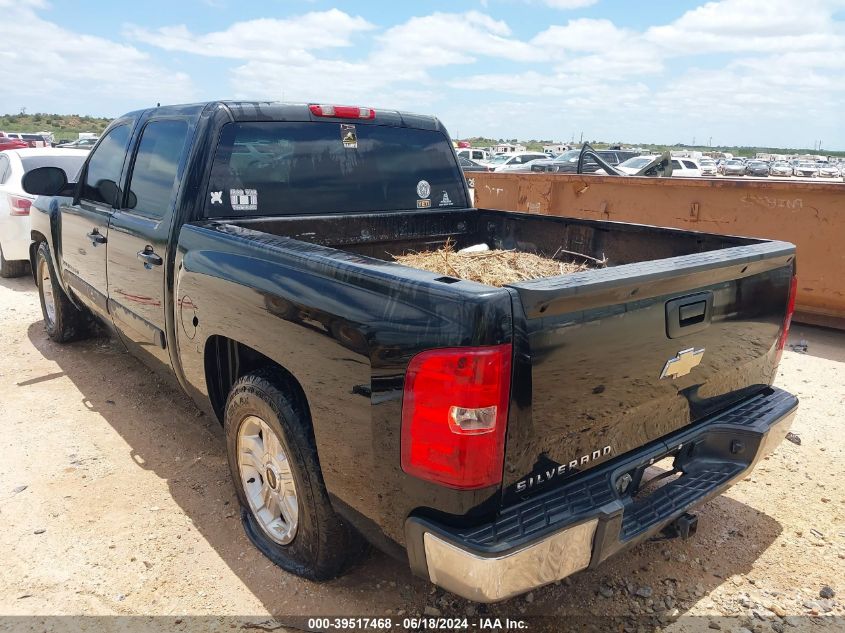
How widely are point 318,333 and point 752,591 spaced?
86.0 inches

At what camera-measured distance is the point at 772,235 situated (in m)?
6.70

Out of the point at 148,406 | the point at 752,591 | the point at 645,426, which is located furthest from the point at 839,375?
the point at 148,406

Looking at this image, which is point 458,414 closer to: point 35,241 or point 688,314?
point 688,314

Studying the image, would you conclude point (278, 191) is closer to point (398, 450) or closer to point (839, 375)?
point (398, 450)

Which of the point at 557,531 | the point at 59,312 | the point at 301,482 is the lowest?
the point at 59,312

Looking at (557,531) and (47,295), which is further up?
(557,531)

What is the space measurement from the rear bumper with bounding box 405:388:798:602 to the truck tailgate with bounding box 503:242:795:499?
0.18ft

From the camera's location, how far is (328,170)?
12.0 feet

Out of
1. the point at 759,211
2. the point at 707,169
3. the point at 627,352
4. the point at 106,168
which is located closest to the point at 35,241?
the point at 106,168

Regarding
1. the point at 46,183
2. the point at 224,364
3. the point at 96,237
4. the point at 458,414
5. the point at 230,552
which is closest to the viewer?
the point at 458,414

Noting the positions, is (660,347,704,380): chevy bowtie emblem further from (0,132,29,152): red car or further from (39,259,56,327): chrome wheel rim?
(0,132,29,152): red car

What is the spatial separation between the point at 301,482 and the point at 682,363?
1.53 m

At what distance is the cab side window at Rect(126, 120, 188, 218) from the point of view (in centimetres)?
339

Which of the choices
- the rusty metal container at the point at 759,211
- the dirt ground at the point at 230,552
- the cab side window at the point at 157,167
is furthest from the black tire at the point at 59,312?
the rusty metal container at the point at 759,211
